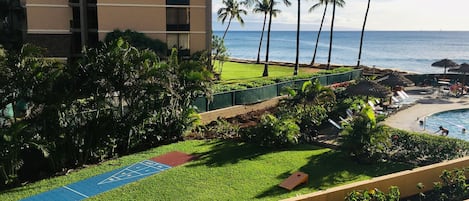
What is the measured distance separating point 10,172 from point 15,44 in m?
24.7

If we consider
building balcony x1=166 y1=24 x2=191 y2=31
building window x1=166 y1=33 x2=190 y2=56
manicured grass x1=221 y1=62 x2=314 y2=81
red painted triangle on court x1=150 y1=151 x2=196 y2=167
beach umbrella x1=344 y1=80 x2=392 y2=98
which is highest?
building balcony x1=166 y1=24 x2=191 y2=31

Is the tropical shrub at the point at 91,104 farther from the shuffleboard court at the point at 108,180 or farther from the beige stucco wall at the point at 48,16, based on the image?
the beige stucco wall at the point at 48,16

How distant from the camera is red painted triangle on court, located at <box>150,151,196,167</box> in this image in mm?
14841

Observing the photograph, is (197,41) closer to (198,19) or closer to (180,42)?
(180,42)

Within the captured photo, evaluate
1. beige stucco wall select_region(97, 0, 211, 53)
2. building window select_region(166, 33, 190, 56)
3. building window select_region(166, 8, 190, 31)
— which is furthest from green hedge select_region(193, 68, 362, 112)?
building window select_region(166, 8, 190, 31)

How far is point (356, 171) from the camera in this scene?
13328mm

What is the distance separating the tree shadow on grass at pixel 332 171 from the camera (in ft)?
39.7

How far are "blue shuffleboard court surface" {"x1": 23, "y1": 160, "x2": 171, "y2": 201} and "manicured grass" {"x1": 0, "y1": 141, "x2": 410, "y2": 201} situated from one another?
0.37m

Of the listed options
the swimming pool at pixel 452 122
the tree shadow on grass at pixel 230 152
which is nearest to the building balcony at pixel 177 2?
the tree shadow on grass at pixel 230 152

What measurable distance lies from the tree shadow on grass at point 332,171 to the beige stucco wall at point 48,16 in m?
28.4

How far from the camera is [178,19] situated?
121ft

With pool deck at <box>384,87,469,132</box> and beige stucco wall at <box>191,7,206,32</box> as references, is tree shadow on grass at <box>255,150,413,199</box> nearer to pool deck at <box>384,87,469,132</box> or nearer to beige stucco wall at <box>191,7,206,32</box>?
pool deck at <box>384,87,469,132</box>

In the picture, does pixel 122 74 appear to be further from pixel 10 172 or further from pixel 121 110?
pixel 10 172

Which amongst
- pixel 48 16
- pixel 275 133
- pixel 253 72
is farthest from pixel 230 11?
pixel 275 133
